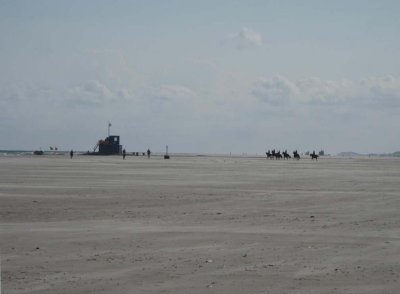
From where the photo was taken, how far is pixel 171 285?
6953 mm

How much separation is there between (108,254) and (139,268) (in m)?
1.18

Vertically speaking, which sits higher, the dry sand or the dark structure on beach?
the dark structure on beach

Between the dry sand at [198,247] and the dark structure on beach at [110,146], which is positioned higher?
the dark structure on beach at [110,146]

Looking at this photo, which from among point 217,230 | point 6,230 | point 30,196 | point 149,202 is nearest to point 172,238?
point 217,230

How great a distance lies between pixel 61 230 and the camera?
11.4m

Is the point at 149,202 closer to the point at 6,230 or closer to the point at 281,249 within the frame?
the point at 6,230

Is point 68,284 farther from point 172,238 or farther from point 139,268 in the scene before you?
point 172,238

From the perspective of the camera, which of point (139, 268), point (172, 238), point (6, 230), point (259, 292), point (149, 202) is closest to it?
point (259, 292)

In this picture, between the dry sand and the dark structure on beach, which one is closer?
the dry sand

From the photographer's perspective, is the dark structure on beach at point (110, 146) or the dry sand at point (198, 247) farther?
the dark structure on beach at point (110, 146)

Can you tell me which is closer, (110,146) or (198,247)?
(198,247)

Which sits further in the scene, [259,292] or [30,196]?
[30,196]

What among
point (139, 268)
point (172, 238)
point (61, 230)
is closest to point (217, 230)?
point (172, 238)

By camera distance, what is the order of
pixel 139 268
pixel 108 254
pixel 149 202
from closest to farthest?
pixel 139 268 < pixel 108 254 < pixel 149 202
